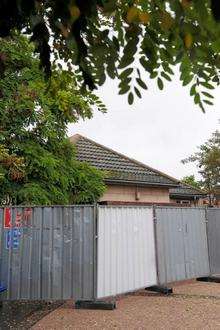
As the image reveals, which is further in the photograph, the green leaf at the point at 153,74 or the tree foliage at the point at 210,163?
the tree foliage at the point at 210,163

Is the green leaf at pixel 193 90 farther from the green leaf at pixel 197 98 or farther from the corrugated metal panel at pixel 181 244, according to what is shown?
the corrugated metal panel at pixel 181 244

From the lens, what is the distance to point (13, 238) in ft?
31.7

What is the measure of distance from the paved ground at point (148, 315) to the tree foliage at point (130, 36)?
5581 mm

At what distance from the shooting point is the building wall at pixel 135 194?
62.8ft

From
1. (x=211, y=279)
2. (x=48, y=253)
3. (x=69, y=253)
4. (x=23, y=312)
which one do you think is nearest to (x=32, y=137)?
(x=48, y=253)

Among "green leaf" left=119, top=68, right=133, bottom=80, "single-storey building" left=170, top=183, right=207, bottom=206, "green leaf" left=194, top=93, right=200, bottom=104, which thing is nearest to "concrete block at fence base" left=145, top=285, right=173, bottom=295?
"green leaf" left=194, top=93, right=200, bottom=104

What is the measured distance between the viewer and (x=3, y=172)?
39.0 feet

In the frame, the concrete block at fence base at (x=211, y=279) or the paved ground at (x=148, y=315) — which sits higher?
the concrete block at fence base at (x=211, y=279)

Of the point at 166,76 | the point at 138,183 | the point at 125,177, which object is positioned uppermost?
the point at 125,177

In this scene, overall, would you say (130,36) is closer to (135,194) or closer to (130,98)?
(130,98)

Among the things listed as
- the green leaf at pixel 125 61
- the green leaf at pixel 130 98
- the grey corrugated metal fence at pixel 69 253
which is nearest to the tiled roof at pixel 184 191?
the grey corrugated metal fence at pixel 69 253

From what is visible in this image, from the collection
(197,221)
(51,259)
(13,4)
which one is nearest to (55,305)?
(51,259)

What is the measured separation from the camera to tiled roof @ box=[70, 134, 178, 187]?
19641 mm

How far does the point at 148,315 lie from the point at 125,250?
193 centimetres
